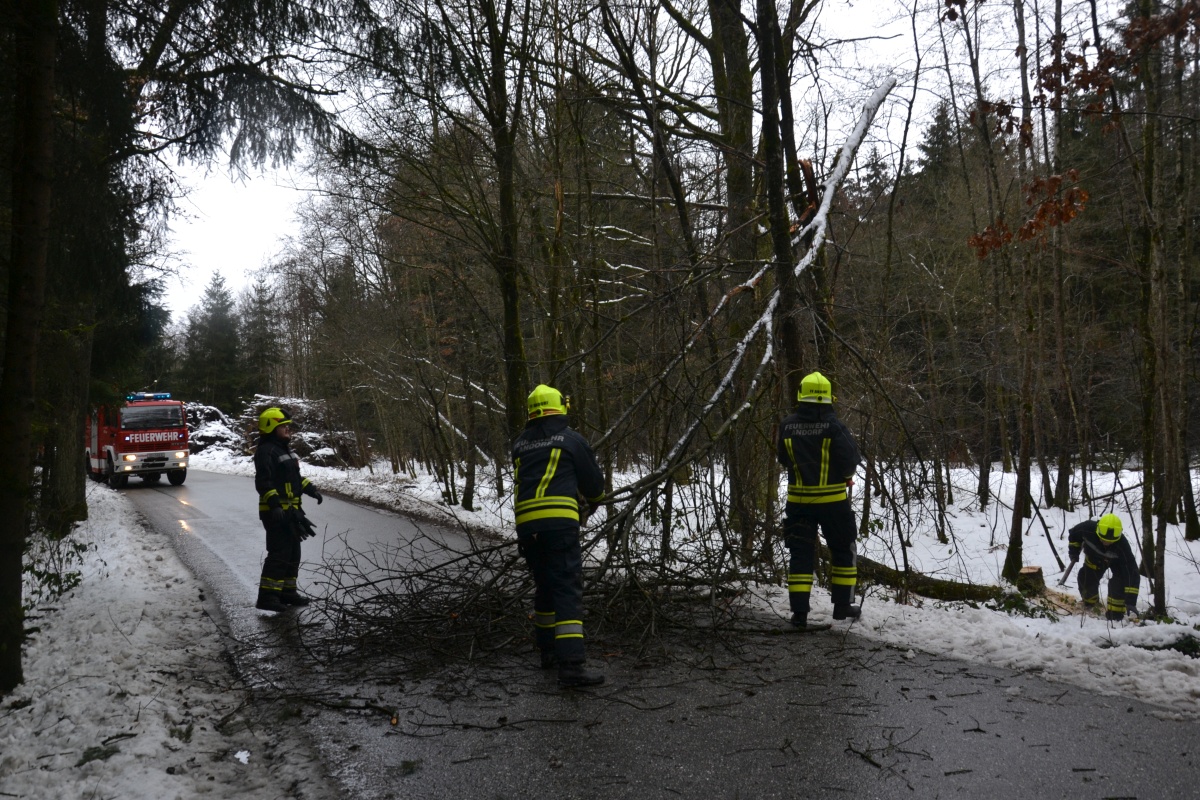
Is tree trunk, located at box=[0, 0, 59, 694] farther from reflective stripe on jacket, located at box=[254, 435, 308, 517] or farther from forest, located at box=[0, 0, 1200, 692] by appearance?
reflective stripe on jacket, located at box=[254, 435, 308, 517]

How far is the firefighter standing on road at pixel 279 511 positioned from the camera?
311 inches

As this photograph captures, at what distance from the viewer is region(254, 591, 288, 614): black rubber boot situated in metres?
7.80

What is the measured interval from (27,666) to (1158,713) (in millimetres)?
7022

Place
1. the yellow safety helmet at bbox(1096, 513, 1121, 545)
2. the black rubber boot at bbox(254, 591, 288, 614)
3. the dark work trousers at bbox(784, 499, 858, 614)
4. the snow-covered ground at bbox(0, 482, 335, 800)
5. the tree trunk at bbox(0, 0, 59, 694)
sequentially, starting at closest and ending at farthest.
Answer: the snow-covered ground at bbox(0, 482, 335, 800) → the tree trunk at bbox(0, 0, 59, 694) → the dark work trousers at bbox(784, 499, 858, 614) → the black rubber boot at bbox(254, 591, 288, 614) → the yellow safety helmet at bbox(1096, 513, 1121, 545)


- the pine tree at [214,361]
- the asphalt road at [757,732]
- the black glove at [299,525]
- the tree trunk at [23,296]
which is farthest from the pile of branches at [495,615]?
the pine tree at [214,361]

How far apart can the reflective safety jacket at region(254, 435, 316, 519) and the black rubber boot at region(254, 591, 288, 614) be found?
75 centimetres

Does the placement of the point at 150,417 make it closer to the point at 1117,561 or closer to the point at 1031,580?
the point at 1031,580

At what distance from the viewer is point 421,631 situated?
615 cm

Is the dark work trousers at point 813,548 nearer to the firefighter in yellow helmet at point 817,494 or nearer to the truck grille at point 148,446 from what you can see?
the firefighter in yellow helmet at point 817,494

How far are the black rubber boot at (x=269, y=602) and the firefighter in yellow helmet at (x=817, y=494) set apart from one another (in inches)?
187

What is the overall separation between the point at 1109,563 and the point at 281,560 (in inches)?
390

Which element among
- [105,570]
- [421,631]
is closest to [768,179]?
[421,631]

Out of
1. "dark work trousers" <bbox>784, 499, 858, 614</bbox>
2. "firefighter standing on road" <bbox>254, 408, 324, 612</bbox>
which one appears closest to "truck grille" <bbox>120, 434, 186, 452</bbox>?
"firefighter standing on road" <bbox>254, 408, 324, 612</bbox>

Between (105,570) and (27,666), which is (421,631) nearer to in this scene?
(27,666)
